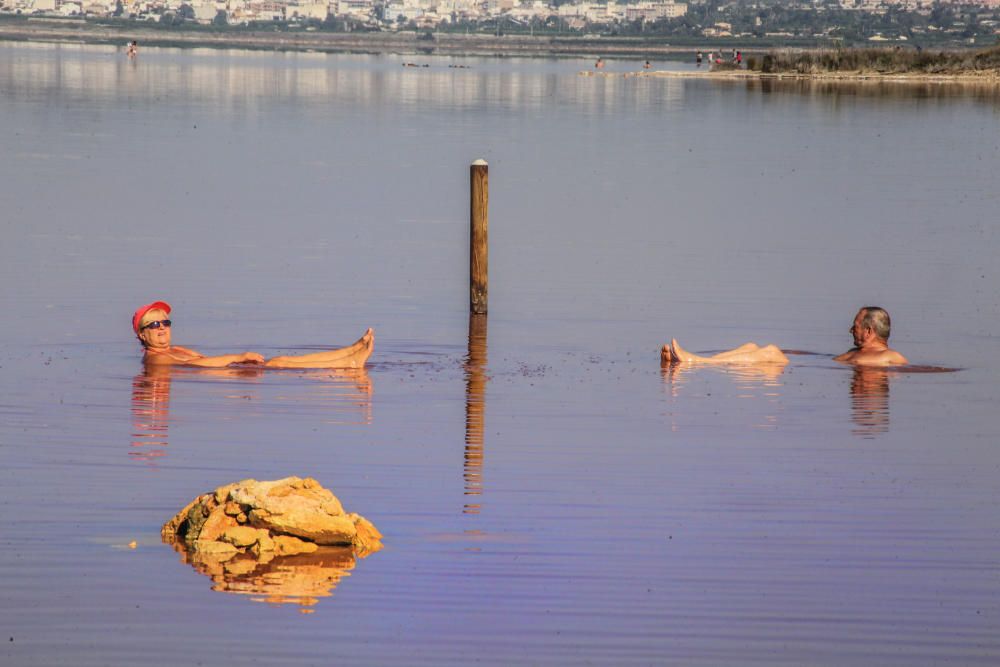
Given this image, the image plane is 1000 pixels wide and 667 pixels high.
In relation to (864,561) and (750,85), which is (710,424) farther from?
(750,85)

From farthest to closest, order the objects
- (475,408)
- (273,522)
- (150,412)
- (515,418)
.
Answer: (475,408)
(515,418)
(150,412)
(273,522)

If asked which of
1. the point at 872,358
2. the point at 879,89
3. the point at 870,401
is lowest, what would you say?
the point at 870,401

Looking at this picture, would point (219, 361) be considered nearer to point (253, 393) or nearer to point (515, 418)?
point (253, 393)

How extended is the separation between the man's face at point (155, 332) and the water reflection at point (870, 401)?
6823 millimetres

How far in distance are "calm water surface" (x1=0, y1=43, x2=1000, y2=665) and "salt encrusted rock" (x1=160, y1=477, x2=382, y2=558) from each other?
0.95 ft

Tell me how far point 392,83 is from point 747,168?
5883 centimetres

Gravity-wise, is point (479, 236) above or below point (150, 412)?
above

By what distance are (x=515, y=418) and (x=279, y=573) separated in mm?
5229

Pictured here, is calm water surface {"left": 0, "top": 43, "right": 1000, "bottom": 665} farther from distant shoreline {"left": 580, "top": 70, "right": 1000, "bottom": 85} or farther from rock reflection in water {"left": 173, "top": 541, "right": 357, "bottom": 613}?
distant shoreline {"left": 580, "top": 70, "right": 1000, "bottom": 85}

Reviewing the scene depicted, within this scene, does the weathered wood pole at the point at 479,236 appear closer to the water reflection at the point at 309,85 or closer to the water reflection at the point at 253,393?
the water reflection at the point at 253,393

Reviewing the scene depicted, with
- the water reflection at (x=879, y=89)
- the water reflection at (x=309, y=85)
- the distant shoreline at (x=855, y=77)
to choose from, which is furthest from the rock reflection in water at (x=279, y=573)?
the distant shoreline at (x=855, y=77)

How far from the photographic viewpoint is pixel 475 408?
16.0 m

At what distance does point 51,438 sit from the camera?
14156 mm

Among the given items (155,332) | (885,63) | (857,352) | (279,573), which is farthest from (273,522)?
(885,63)
